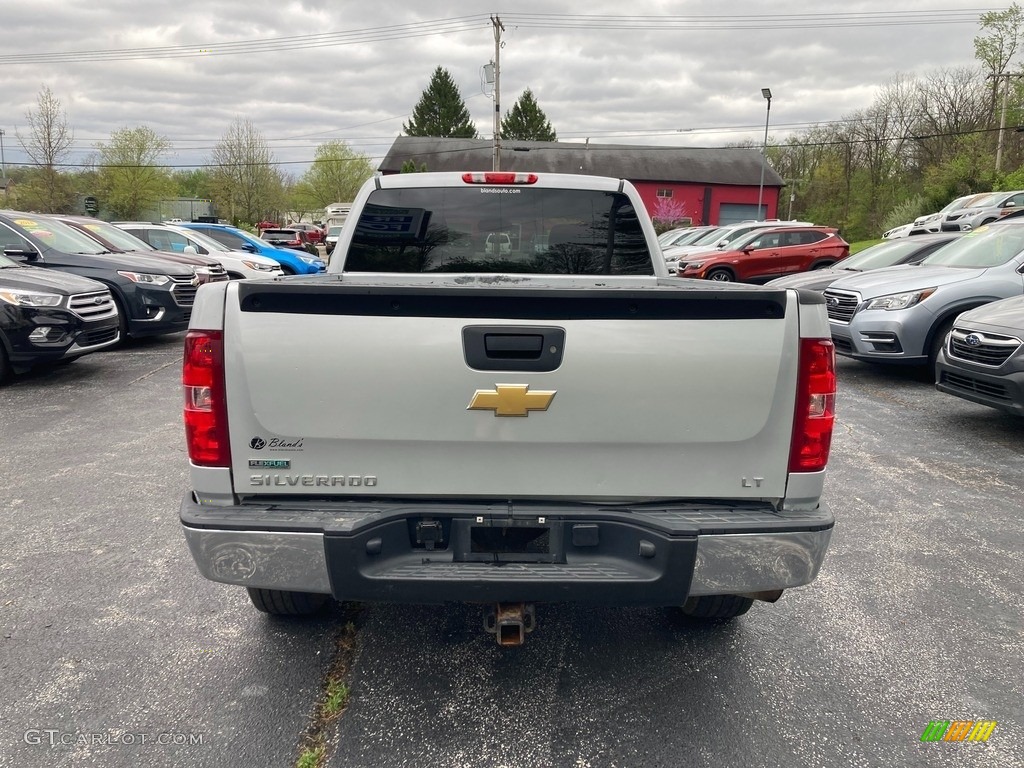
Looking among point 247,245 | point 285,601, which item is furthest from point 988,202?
point 285,601

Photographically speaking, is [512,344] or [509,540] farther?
[509,540]

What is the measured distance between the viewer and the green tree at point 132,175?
51.0 metres

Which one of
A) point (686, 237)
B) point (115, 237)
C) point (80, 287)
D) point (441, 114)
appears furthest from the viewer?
point (441, 114)

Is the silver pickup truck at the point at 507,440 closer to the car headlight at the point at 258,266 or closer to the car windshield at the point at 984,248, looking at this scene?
the car windshield at the point at 984,248

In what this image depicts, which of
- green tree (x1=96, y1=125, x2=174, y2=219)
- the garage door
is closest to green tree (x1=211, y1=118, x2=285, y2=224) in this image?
green tree (x1=96, y1=125, x2=174, y2=219)

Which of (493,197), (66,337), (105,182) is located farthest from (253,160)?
(493,197)

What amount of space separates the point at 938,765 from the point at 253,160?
64.2 metres

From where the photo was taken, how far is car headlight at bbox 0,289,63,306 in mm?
7352

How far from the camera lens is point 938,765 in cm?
237

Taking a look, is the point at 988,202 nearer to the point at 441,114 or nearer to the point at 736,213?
the point at 736,213

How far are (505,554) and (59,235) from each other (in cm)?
1026

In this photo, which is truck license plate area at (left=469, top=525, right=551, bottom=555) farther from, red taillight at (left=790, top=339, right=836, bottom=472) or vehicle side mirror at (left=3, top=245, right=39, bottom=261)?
vehicle side mirror at (left=3, top=245, right=39, bottom=261)

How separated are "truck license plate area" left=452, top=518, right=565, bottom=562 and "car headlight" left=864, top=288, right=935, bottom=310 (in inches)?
277

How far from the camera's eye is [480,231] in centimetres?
390
